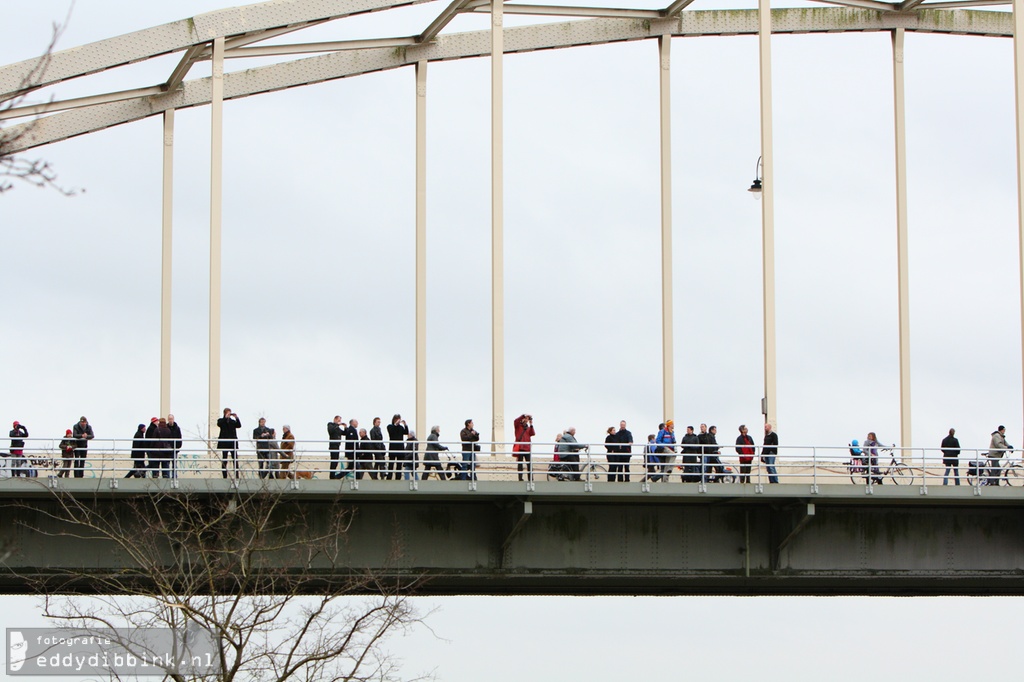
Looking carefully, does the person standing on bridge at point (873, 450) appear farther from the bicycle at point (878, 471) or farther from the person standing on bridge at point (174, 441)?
the person standing on bridge at point (174, 441)

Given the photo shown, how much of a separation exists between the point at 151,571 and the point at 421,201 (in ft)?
54.5

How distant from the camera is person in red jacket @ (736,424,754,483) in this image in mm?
31062

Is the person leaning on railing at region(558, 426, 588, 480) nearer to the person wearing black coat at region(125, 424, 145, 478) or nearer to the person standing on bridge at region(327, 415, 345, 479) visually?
the person standing on bridge at region(327, 415, 345, 479)

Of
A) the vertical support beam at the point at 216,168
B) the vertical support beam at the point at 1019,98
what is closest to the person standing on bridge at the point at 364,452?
the vertical support beam at the point at 216,168

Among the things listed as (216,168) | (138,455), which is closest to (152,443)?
(138,455)

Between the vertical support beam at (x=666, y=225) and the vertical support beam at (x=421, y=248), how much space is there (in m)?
5.36

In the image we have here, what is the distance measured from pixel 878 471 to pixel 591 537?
6508mm

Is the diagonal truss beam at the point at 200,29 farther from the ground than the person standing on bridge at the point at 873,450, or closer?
farther from the ground

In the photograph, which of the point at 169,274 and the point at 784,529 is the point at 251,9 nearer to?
the point at 169,274

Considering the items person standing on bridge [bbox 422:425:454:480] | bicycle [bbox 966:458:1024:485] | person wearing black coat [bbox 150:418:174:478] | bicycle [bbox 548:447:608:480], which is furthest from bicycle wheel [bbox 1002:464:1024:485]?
person wearing black coat [bbox 150:418:174:478]

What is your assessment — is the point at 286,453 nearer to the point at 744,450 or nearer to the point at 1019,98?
the point at 744,450

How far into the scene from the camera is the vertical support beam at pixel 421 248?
38.2 metres

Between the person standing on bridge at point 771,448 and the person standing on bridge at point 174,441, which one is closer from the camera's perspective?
the person standing on bridge at point 174,441

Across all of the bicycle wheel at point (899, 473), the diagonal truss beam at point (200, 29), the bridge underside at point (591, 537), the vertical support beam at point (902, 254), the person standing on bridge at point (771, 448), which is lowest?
the bridge underside at point (591, 537)
